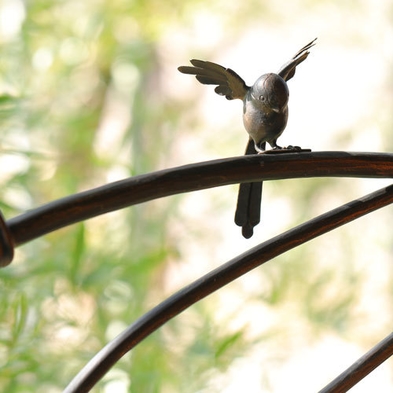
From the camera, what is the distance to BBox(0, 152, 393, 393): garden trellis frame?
25 cm

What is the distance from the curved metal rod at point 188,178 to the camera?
242 mm

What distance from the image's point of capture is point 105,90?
5.74ft

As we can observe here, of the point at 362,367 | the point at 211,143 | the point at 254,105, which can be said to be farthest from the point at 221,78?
the point at 211,143

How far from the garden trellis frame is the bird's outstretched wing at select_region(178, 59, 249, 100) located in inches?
2.5

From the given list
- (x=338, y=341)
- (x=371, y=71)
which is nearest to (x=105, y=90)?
(x=371, y=71)

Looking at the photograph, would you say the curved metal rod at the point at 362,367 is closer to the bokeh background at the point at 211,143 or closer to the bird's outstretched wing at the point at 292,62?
the bird's outstretched wing at the point at 292,62

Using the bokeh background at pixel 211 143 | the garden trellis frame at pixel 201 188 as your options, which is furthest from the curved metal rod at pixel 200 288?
the bokeh background at pixel 211 143

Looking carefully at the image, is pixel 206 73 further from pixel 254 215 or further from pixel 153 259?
pixel 153 259

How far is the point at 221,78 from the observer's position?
1.14 ft

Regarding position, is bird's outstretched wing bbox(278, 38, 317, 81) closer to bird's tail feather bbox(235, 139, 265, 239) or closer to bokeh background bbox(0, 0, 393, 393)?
bird's tail feather bbox(235, 139, 265, 239)

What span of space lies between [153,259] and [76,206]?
2.08 feet

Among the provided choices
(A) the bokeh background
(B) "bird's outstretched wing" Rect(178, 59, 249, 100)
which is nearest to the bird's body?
(B) "bird's outstretched wing" Rect(178, 59, 249, 100)

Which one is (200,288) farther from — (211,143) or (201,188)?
(211,143)

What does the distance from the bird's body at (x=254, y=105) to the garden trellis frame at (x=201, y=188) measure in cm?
3
